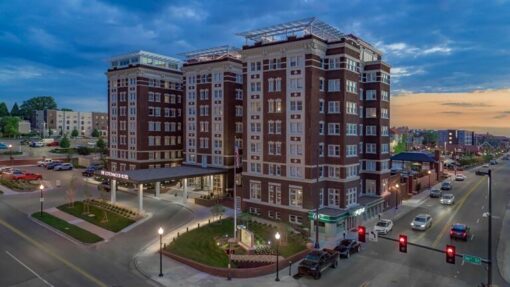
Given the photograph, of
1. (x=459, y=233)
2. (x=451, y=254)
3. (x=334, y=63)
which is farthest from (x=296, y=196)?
(x=451, y=254)

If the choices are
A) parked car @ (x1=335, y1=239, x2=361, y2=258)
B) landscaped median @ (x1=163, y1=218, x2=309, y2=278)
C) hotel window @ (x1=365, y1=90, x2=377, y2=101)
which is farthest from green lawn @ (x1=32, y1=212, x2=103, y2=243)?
hotel window @ (x1=365, y1=90, x2=377, y2=101)

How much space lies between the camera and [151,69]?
2790 inches

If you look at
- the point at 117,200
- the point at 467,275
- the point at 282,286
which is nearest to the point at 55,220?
the point at 117,200

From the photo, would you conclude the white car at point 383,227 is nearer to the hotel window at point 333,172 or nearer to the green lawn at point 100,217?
the hotel window at point 333,172

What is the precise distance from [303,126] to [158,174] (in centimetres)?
2355

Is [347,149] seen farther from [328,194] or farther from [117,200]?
[117,200]

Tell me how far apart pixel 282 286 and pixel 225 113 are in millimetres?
38377

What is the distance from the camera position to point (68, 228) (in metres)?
42.6

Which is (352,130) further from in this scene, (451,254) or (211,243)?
(451,254)

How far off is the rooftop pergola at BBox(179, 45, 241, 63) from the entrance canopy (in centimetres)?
1990

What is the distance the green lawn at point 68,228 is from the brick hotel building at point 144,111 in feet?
80.8

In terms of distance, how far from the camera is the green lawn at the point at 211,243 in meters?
33.8

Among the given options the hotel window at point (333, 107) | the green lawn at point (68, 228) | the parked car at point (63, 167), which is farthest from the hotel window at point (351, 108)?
the parked car at point (63, 167)

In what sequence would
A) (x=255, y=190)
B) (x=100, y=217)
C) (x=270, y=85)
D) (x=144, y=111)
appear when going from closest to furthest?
(x=100, y=217) < (x=270, y=85) < (x=255, y=190) < (x=144, y=111)
